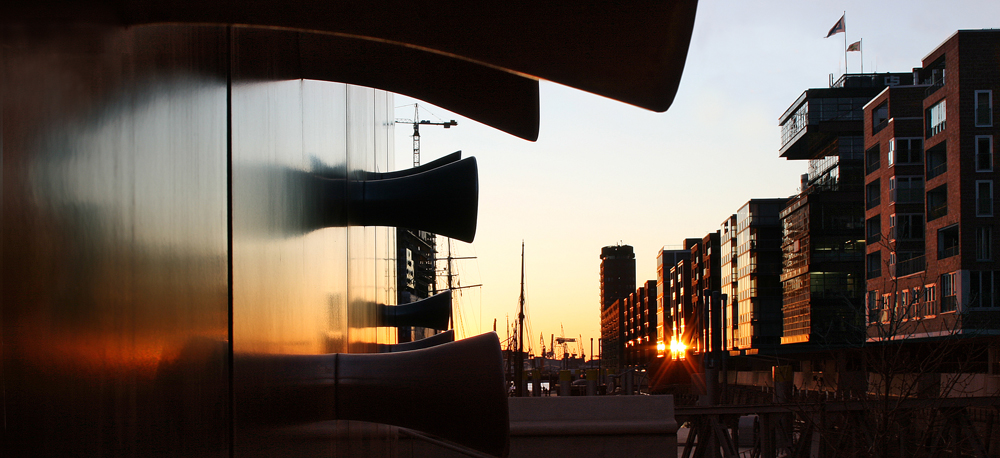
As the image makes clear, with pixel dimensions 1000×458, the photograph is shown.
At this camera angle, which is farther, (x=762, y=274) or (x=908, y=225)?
(x=762, y=274)

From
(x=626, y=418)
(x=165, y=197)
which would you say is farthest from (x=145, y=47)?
(x=626, y=418)

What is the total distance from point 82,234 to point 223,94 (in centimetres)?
52

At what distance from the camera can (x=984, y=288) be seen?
123ft

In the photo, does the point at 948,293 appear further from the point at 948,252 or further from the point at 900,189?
the point at 900,189

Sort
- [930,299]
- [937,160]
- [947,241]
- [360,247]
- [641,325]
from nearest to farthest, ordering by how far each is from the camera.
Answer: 1. [360,247]
2. [947,241]
3. [937,160]
4. [930,299]
5. [641,325]

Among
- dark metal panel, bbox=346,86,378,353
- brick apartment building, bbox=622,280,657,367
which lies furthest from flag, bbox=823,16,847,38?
dark metal panel, bbox=346,86,378,353

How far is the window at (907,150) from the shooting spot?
153 ft

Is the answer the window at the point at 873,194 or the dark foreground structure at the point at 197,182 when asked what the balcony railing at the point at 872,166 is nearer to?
the window at the point at 873,194

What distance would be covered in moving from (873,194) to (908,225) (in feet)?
16.0

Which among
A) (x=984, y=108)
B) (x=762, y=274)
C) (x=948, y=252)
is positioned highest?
(x=984, y=108)

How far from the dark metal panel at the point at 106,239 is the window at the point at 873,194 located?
53.8 metres

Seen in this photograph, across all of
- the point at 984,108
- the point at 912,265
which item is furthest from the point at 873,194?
the point at 984,108

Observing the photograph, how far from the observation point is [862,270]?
64062 mm

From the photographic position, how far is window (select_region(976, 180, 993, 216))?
1490 inches
